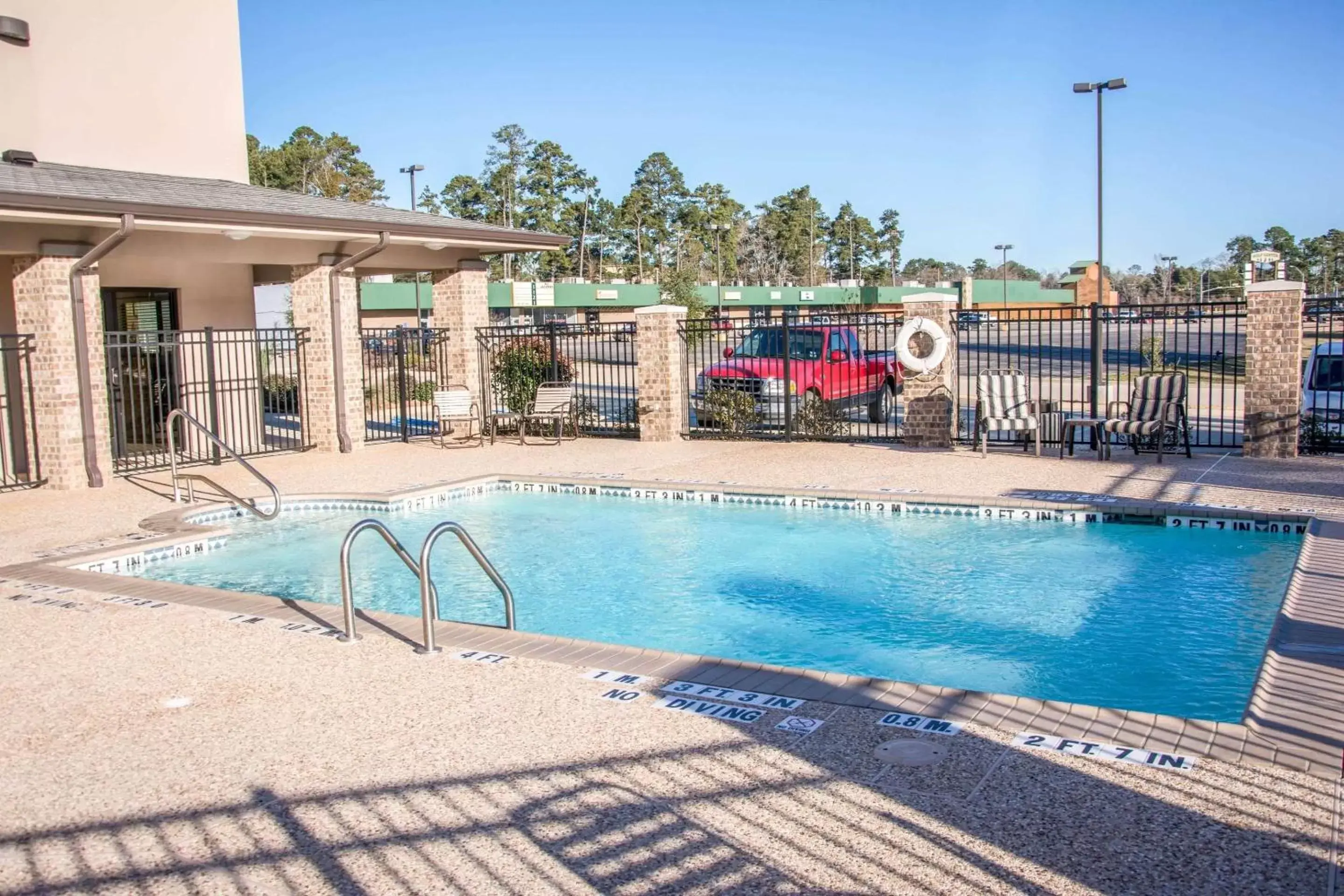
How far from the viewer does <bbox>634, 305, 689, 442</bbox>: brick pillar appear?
609 inches

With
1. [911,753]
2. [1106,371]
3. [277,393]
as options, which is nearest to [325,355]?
[277,393]

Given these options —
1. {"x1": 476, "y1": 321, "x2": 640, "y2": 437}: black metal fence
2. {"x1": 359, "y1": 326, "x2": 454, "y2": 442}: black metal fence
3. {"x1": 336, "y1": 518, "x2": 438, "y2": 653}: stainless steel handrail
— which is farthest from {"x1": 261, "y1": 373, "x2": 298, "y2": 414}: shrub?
{"x1": 336, "y1": 518, "x2": 438, "y2": 653}: stainless steel handrail

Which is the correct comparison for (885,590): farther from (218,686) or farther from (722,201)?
(722,201)

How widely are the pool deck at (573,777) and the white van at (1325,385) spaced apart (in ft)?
23.5

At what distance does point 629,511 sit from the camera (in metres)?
11.4

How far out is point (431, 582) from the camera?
5.92m

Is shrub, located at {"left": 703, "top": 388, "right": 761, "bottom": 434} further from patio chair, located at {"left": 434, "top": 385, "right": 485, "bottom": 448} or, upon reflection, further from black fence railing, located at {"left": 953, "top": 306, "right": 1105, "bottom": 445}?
patio chair, located at {"left": 434, "top": 385, "right": 485, "bottom": 448}

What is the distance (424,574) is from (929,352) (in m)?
9.21

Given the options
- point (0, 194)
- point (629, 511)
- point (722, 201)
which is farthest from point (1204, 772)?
point (722, 201)

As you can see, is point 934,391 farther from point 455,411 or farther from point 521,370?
point 455,411

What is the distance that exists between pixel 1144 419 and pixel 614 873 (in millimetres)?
10467

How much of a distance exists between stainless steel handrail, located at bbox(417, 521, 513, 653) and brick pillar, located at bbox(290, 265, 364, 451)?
388 inches

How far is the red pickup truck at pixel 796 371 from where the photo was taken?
1559 centimetres

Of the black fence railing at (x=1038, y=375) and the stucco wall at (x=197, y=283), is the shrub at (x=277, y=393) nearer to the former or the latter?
the stucco wall at (x=197, y=283)
